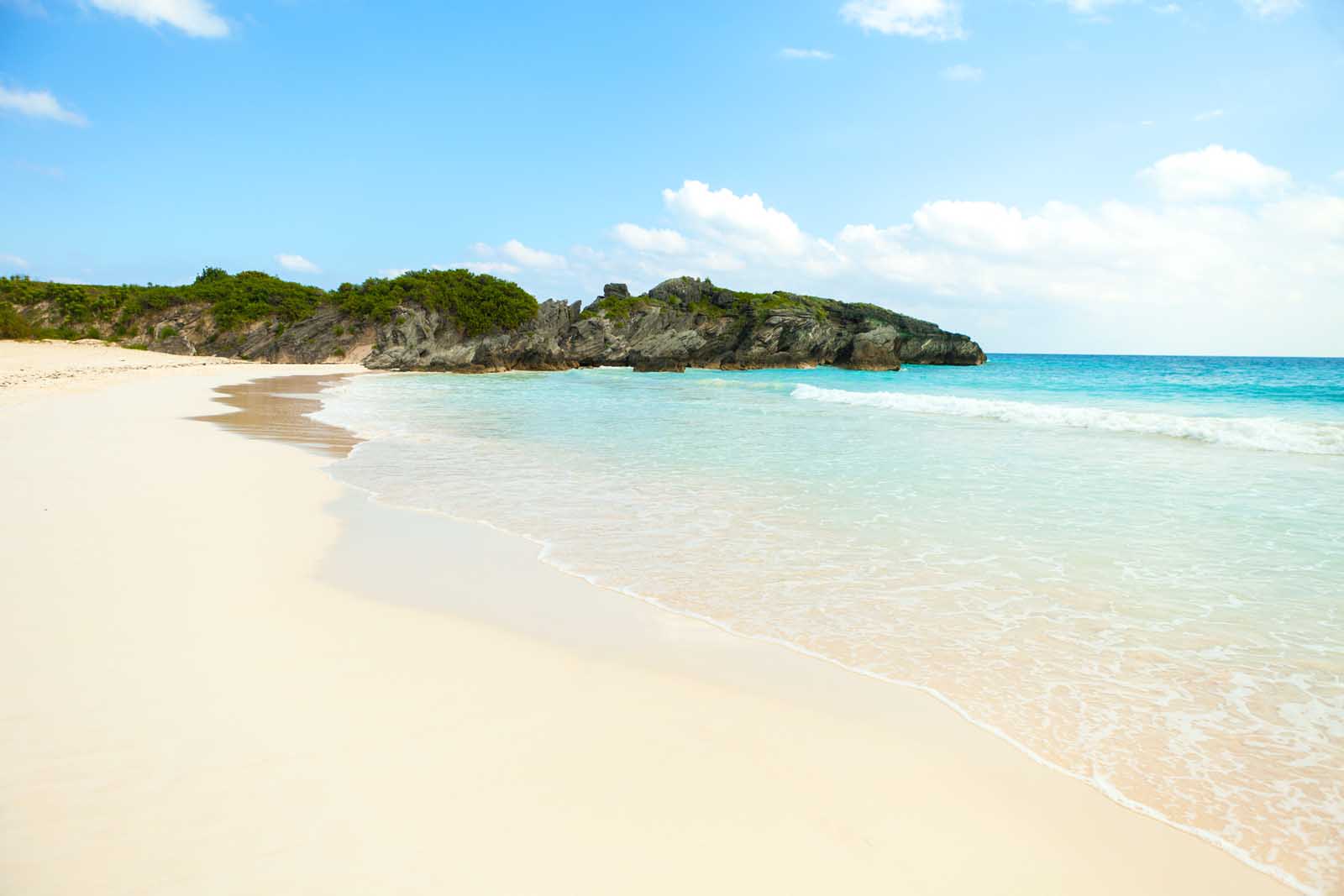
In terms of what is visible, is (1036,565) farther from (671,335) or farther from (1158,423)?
(671,335)

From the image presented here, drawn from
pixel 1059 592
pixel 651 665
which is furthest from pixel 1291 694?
pixel 651 665

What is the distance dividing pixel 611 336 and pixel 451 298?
1382cm

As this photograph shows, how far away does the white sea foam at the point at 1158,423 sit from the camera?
14258 mm

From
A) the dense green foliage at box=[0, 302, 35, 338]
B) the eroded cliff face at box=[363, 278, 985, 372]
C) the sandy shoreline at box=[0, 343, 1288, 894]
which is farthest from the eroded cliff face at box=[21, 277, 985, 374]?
the sandy shoreline at box=[0, 343, 1288, 894]

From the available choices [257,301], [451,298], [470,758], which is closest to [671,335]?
[451,298]

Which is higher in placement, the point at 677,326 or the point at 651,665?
the point at 677,326

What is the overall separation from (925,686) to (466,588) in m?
3.19

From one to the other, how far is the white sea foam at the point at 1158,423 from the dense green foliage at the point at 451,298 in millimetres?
38084

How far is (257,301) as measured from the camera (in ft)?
196

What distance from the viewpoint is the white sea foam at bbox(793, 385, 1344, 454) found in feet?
46.8


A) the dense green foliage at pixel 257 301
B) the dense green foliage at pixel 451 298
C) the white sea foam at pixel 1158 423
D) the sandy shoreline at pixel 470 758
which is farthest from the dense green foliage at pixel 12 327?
the sandy shoreline at pixel 470 758

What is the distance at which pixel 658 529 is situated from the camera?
702 centimetres

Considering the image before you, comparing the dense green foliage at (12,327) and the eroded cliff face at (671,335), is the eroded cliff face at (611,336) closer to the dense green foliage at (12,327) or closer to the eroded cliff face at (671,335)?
the eroded cliff face at (671,335)

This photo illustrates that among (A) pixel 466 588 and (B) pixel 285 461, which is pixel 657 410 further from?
(A) pixel 466 588
